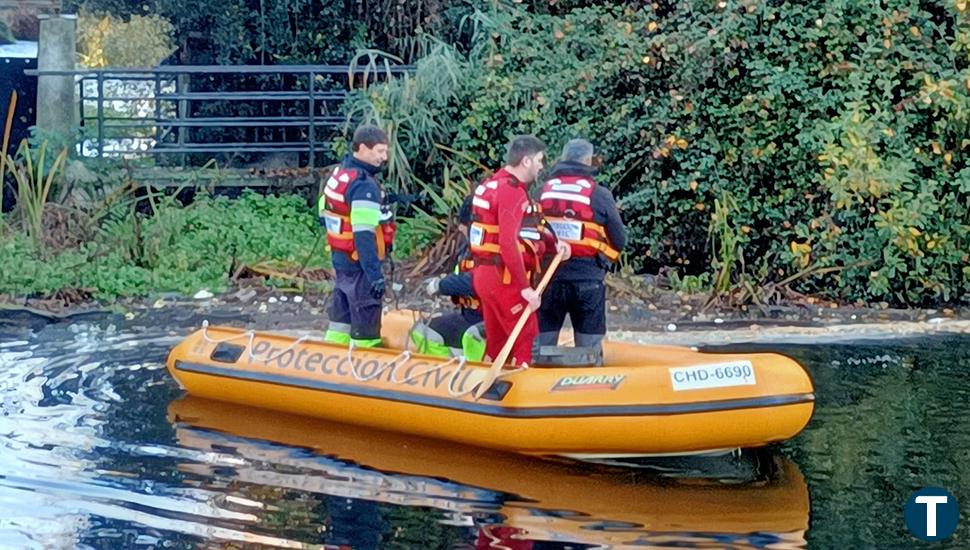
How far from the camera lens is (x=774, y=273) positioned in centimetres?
1502

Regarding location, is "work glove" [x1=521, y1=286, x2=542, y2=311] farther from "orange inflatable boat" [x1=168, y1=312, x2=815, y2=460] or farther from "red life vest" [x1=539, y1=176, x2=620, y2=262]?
"red life vest" [x1=539, y1=176, x2=620, y2=262]

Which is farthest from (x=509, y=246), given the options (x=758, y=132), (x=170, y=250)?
(x=170, y=250)

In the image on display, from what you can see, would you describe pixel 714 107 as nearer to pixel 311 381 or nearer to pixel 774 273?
pixel 774 273

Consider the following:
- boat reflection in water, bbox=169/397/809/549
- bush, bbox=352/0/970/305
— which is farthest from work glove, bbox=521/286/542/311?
bush, bbox=352/0/970/305

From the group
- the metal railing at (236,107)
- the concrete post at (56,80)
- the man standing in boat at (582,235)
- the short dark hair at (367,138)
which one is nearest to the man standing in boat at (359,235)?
the short dark hair at (367,138)

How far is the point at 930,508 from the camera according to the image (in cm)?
805

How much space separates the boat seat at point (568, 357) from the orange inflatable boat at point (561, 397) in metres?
0.36

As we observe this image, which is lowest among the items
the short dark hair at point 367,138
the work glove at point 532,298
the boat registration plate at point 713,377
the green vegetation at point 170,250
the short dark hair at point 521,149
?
the green vegetation at point 170,250

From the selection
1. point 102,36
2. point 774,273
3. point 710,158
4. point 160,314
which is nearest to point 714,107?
point 710,158

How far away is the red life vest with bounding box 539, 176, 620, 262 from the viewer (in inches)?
391

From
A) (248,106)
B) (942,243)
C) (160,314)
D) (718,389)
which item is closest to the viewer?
(718,389)

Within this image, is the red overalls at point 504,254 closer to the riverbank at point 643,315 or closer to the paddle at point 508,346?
Result: the paddle at point 508,346

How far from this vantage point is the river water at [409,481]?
766cm

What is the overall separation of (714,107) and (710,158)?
0.46 meters
